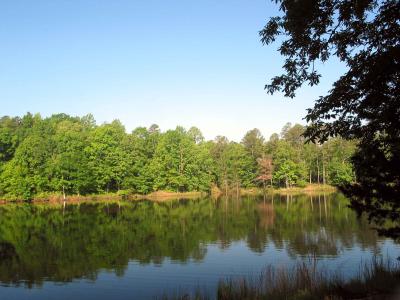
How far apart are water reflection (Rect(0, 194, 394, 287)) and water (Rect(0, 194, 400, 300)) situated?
0.06m

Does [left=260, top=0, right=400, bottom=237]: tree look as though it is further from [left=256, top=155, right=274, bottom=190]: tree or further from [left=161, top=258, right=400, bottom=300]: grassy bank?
[left=256, top=155, right=274, bottom=190]: tree

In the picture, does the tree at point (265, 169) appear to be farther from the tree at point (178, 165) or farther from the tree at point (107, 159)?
the tree at point (107, 159)

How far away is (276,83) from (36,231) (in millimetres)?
30501

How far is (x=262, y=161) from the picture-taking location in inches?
3957

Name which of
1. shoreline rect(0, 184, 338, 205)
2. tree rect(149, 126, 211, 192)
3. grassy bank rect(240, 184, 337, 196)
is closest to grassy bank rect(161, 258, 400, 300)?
shoreline rect(0, 184, 338, 205)

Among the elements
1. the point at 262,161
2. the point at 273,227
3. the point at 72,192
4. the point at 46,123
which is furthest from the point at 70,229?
the point at 262,161

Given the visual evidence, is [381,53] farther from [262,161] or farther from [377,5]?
[262,161]

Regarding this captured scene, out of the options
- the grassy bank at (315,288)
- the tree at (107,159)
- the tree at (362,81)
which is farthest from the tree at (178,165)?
the tree at (362,81)

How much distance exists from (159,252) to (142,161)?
67.6 metres

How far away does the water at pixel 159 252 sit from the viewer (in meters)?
18.5

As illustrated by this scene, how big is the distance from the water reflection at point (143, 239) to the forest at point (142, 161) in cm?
3362

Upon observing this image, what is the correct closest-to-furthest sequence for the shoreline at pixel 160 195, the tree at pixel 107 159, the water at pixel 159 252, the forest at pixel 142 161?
the water at pixel 159 252, the shoreline at pixel 160 195, the forest at pixel 142 161, the tree at pixel 107 159

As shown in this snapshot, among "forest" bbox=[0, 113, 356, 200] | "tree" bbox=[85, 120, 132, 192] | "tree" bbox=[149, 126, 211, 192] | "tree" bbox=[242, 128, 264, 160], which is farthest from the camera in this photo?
"tree" bbox=[242, 128, 264, 160]

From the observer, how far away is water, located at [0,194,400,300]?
1847cm
